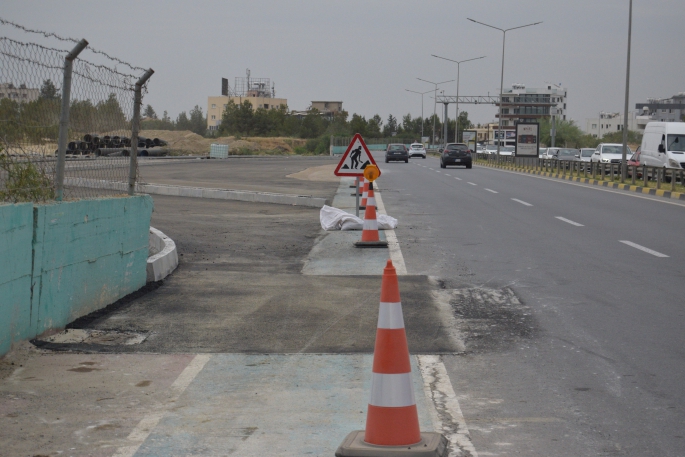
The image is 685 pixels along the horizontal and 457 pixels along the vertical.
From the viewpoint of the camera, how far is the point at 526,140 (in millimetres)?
59625

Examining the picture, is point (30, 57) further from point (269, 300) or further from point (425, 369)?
point (425, 369)

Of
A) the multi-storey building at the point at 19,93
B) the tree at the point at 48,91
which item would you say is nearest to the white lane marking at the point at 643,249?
the tree at the point at 48,91

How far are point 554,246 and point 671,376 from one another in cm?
743

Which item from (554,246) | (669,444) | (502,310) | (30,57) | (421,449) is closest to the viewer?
(421,449)

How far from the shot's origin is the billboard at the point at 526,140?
2336 inches

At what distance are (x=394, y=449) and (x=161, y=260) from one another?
635 centimetres

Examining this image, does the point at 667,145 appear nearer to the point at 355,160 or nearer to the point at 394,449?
the point at 355,160

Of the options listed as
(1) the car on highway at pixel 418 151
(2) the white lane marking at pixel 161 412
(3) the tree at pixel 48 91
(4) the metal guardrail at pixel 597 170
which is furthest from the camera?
(1) the car on highway at pixel 418 151

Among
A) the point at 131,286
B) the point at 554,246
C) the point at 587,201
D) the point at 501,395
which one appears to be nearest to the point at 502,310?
the point at 501,395

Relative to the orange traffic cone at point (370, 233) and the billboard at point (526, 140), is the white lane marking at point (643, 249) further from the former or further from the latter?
the billboard at point (526, 140)

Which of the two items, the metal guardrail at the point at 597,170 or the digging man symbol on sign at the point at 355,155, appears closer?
the digging man symbol on sign at the point at 355,155

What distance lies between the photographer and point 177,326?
295 inches

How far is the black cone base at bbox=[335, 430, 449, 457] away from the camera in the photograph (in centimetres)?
411

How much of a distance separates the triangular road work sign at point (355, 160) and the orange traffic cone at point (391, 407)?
37.2 feet
